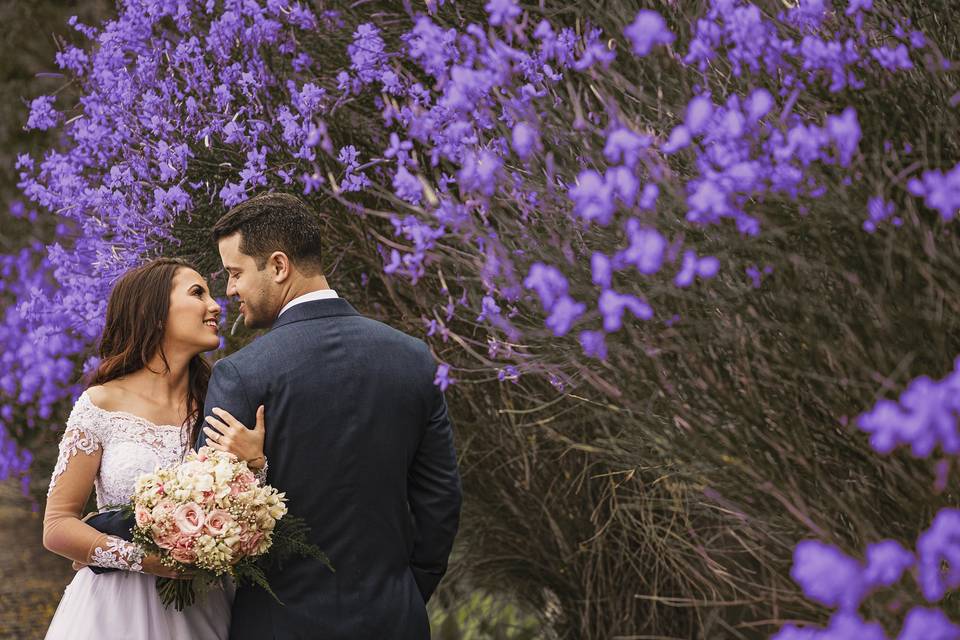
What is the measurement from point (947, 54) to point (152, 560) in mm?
2437

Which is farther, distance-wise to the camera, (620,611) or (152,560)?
(620,611)

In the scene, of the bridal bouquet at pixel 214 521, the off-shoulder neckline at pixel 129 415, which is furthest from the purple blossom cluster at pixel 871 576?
the off-shoulder neckline at pixel 129 415

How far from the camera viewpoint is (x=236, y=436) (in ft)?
7.98

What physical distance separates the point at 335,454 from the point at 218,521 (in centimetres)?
34

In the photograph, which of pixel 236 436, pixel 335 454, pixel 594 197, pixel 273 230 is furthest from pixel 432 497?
pixel 594 197

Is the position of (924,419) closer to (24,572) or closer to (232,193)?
(232,193)

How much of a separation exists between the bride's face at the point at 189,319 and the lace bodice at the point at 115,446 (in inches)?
10.9

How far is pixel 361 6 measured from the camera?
13.2ft

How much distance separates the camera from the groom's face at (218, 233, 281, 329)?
265 centimetres

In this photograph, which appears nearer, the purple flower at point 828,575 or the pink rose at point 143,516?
the purple flower at point 828,575

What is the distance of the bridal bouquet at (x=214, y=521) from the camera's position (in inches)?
93.1

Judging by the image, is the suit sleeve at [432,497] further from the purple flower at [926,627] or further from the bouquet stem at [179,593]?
the purple flower at [926,627]

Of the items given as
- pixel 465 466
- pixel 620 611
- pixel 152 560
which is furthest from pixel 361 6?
pixel 620 611

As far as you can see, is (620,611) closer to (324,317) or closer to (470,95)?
(324,317)
